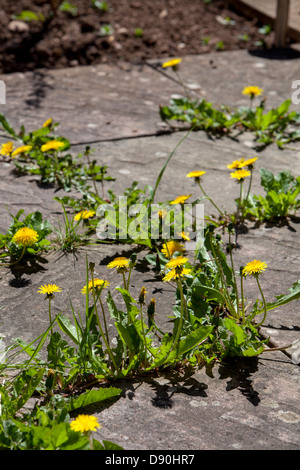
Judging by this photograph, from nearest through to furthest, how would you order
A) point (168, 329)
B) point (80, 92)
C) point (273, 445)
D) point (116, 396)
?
point (273, 445)
point (116, 396)
point (168, 329)
point (80, 92)

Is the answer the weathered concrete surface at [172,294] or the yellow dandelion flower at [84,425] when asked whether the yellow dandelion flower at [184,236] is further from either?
the yellow dandelion flower at [84,425]

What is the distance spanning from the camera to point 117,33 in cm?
544

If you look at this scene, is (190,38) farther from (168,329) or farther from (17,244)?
(168,329)

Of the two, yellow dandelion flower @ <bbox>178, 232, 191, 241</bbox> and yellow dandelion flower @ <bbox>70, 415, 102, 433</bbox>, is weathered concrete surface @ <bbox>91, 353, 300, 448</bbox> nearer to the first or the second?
yellow dandelion flower @ <bbox>70, 415, 102, 433</bbox>

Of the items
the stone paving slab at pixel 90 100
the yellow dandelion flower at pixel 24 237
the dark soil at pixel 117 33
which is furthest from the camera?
the dark soil at pixel 117 33

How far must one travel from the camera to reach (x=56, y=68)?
480cm

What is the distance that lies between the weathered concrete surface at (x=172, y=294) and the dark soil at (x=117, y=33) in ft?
3.25

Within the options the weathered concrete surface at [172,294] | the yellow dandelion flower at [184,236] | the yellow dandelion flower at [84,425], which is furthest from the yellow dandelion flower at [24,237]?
the yellow dandelion flower at [84,425]

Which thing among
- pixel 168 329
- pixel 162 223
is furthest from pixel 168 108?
pixel 168 329

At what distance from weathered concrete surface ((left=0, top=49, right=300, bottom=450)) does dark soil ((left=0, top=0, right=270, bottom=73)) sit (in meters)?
0.99

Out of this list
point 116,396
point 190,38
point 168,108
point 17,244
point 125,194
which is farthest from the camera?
point 190,38

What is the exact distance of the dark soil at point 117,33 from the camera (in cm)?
500

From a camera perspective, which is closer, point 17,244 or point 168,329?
point 168,329

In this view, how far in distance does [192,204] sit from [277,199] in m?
0.39
